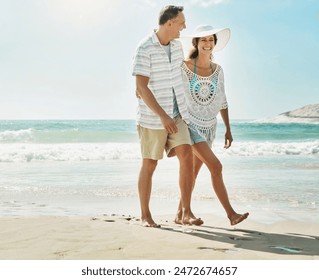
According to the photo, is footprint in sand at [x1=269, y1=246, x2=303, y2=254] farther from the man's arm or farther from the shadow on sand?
the man's arm

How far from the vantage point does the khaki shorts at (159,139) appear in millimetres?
4094

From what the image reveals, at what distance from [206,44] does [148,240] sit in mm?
1619

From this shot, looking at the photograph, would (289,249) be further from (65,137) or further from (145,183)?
(65,137)

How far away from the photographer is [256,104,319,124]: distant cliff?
33.0 metres

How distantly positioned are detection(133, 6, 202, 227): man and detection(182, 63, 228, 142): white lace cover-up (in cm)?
16

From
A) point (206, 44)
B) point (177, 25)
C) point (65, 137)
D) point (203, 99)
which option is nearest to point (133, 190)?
point (203, 99)

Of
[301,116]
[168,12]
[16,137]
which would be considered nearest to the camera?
[168,12]

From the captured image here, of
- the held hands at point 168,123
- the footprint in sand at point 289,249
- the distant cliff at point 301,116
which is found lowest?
the distant cliff at point 301,116

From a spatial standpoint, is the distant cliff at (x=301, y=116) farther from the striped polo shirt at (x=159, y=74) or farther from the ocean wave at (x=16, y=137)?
the striped polo shirt at (x=159, y=74)

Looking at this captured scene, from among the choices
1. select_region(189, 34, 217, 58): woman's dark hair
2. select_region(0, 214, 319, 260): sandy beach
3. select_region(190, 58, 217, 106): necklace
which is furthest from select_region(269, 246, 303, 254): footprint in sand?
select_region(189, 34, 217, 58): woman's dark hair

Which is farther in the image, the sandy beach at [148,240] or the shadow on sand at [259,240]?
the shadow on sand at [259,240]

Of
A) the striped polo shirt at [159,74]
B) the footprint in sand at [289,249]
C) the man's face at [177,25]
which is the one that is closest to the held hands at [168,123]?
the striped polo shirt at [159,74]

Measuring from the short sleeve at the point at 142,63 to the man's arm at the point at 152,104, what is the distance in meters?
0.04

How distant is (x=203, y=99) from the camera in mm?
4328
